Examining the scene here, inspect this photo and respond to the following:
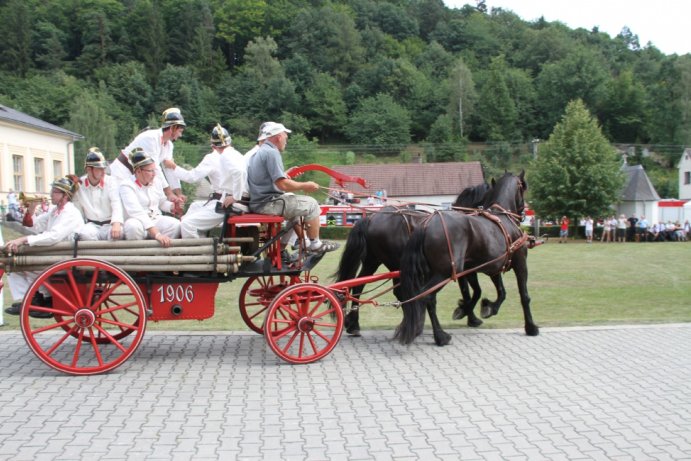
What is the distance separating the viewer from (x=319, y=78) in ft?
346

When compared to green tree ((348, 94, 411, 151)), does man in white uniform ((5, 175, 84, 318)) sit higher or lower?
lower

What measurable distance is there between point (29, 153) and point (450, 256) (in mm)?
35869

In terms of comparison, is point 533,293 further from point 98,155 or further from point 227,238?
point 98,155

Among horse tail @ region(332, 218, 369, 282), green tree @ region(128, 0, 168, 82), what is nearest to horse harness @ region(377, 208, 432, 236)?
horse tail @ region(332, 218, 369, 282)

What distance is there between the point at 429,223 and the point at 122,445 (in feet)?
14.3

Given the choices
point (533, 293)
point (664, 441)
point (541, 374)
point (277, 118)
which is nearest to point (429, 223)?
point (541, 374)

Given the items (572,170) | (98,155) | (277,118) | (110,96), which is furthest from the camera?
(277,118)

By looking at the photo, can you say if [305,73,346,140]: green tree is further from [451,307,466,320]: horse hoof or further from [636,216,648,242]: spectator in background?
[451,307,466,320]: horse hoof

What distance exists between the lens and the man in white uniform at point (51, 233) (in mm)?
6484

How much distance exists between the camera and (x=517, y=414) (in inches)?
211

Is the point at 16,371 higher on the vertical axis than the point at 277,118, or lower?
lower

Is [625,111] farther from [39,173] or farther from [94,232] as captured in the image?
[94,232]

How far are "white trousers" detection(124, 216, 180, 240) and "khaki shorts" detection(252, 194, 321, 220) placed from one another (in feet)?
2.79

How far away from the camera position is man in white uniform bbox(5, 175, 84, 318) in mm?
6484
